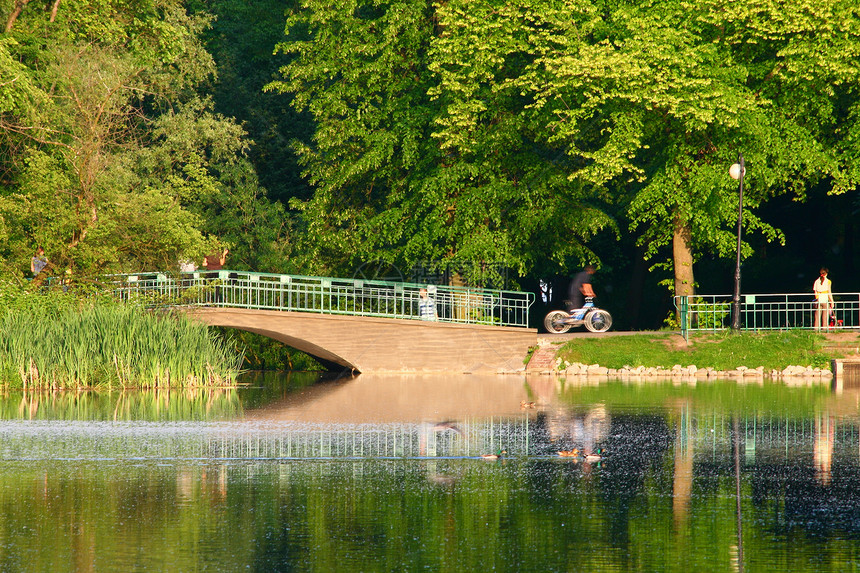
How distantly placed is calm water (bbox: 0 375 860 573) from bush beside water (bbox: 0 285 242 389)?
3.40m

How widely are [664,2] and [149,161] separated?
16802 millimetres

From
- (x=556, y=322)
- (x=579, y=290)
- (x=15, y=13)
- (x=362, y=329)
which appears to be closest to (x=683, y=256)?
(x=579, y=290)

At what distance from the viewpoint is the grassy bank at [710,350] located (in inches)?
1121

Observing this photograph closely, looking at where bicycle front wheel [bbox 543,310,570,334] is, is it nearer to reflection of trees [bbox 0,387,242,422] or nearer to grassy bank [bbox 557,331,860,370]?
grassy bank [bbox 557,331,860,370]

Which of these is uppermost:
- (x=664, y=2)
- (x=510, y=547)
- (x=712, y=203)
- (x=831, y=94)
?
(x=664, y=2)

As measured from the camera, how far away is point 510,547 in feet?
29.0

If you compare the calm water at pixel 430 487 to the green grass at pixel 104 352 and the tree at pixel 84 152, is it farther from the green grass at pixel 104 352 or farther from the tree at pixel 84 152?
the tree at pixel 84 152

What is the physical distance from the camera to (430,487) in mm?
11531

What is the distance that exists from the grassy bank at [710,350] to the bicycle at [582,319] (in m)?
1.47

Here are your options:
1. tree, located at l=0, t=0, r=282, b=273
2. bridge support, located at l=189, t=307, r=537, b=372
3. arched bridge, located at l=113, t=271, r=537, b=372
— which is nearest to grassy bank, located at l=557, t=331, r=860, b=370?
bridge support, located at l=189, t=307, r=537, b=372

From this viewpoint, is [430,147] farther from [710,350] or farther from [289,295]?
[710,350]

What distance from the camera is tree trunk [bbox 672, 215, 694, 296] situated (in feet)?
104

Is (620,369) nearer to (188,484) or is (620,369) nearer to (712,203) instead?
(712,203)

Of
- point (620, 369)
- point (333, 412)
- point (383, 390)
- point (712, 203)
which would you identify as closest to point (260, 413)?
point (333, 412)
